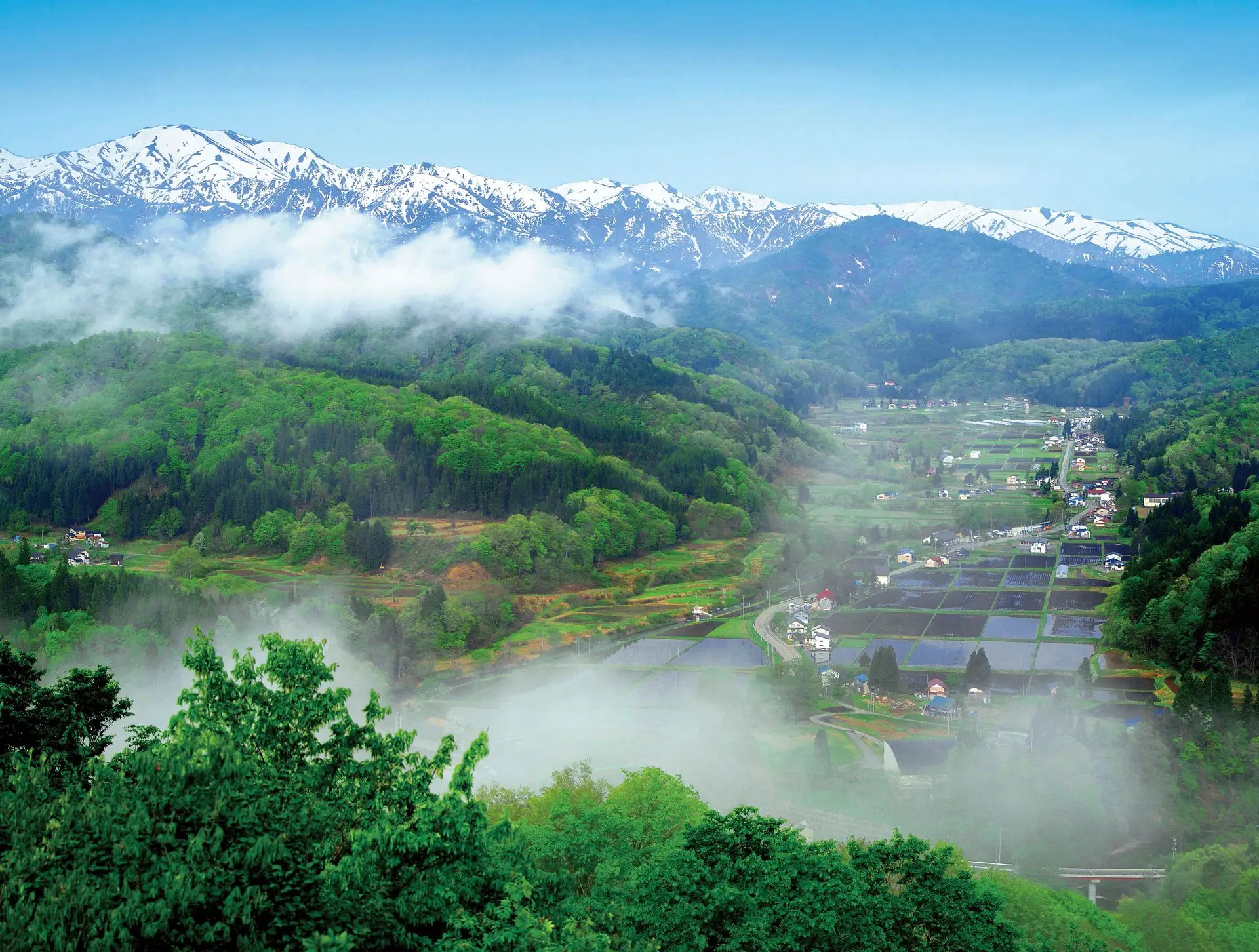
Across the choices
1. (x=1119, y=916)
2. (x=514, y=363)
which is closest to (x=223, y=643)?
(x=1119, y=916)

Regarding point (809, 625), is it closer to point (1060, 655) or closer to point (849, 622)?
point (849, 622)

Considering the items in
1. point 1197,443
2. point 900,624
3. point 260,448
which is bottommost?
point 900,624

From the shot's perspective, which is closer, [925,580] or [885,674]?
[885,674]

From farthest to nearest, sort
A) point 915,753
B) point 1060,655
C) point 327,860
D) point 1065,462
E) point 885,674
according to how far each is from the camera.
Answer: point 1065,462 < point 1060,655 < point 885,674 < point 915,753 < point 327,860

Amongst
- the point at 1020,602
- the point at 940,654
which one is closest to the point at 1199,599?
the point at 940,654

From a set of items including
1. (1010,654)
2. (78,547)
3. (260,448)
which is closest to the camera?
(1010,654)

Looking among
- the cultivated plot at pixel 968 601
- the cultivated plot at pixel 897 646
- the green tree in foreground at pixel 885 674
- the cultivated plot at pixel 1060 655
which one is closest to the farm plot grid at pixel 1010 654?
the cultivated plot at pixel 1060 655

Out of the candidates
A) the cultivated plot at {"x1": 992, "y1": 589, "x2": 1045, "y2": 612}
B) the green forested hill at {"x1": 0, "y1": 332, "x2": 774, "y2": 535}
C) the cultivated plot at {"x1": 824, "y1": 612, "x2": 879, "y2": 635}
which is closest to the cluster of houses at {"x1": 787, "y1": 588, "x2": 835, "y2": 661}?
the cultivated plot at {"x1": 824, "y1": 612, "x2": 879, "y2": 635}

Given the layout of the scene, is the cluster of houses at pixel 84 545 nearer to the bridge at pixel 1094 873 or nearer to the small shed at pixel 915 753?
the small shed at pixel 915 753
